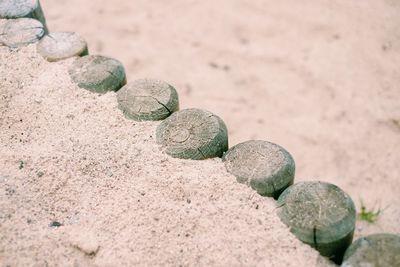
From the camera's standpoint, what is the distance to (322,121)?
9.66ft

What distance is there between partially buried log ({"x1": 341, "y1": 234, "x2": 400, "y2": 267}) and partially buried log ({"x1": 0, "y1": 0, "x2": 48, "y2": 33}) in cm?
192

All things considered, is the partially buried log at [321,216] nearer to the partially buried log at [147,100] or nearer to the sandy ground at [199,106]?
the sandy ground at [199,106]

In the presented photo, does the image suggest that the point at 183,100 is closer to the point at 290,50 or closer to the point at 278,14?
the point at 290,50

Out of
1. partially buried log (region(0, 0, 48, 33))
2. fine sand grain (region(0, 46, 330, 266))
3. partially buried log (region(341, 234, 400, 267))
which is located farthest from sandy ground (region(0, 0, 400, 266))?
partially buried log (region(0, 0, 48, 33))

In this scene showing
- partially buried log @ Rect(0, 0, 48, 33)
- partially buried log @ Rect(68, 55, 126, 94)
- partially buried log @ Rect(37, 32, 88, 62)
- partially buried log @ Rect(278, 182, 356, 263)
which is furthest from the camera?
partially buried log @ Rect(0, 0, 48, 33)

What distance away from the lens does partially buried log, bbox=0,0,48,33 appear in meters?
2.34

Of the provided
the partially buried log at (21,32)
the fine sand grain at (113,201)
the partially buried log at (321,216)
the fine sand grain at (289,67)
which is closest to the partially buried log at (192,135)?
the fine sand grain at (113,201)

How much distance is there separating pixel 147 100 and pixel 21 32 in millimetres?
912

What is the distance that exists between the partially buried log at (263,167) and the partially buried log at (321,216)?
8 centimetres

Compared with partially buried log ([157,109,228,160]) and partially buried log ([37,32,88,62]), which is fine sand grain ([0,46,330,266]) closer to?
partially buried log ([157,109,228,160])

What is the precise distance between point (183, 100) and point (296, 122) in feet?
2.71

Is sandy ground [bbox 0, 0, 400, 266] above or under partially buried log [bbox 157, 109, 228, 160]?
under

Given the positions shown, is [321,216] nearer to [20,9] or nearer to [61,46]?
[61,46]

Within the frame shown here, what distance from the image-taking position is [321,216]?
4.65ft
